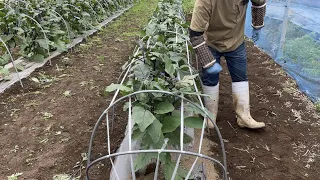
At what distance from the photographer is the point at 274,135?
331 cm

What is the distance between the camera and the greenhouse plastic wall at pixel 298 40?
4.14 meters

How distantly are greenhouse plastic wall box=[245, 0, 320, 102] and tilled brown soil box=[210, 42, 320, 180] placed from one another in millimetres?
174

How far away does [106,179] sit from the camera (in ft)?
7.98

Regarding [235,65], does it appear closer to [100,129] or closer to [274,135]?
[274,135]

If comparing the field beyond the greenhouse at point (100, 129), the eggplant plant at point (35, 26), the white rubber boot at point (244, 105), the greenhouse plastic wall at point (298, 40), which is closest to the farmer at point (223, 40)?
the white rubber boot at point (244, 105)

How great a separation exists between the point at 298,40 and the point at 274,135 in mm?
1736

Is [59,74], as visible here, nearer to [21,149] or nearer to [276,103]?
[21,149]

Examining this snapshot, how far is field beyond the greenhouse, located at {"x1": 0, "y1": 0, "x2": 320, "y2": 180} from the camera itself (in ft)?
8.80

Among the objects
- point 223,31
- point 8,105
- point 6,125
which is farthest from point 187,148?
point 8,105

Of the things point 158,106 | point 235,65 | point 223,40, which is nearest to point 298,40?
point 235,65

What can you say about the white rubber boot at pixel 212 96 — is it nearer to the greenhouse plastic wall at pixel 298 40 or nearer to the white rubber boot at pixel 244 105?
the white rubber boot at pixel 244 105

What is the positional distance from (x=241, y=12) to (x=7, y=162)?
222 centimetres

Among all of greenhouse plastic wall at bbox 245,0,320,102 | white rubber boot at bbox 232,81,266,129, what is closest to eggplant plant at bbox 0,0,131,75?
white rubber boot at bbox 232,81,266,129

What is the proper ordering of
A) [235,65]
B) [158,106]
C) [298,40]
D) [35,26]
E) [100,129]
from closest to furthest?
[158,106] → [100,129] → [235,65] → [298,40] → [35,26]
